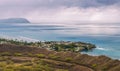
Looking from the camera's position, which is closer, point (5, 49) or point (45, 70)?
point (45, 70)

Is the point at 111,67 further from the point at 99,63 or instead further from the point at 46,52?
the point at 46,52

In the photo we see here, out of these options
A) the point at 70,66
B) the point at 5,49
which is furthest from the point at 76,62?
the point at 5,49

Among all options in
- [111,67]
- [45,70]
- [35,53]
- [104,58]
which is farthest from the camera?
[35,53]

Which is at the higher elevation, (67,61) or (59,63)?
(59,63)

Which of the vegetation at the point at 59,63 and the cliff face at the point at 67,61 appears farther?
the cliff face at the point at 67,61

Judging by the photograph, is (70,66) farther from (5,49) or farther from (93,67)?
(5,49)

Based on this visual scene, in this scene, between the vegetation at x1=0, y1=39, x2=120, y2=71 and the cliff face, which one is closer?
the vegetation at x1=0, y1=39, x2=120, y2=71

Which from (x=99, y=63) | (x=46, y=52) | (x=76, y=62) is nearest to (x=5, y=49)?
(x=46, y=52)

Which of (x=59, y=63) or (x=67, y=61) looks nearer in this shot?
(x=59, y=63)

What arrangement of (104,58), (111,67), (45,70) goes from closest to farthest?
(45,70) < (111,67) < (104,58)
